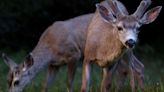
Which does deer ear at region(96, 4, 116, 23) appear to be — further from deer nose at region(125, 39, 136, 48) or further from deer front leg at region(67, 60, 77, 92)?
deer front leg at region(67, 60, 77, 92)

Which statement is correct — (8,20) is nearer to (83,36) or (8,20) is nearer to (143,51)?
(143,51)

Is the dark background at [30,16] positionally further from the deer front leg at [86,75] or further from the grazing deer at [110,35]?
the deer front leg at [86,75]

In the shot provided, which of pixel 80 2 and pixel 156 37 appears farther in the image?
pixel 156 37

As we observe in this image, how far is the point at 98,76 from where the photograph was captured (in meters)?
18.3

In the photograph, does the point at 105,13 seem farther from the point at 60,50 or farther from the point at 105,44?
the point at 60,50

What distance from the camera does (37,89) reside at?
15039mm

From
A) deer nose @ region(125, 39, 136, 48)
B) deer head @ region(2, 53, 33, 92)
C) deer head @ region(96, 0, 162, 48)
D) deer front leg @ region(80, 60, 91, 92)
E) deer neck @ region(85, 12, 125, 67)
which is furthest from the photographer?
deer head @ region(2, 53, 33, 92)

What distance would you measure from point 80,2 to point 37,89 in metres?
7.38

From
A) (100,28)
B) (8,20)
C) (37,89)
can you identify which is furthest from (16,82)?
(8,20)

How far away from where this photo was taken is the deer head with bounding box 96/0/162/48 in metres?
11.3

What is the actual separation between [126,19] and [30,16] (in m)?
11.0

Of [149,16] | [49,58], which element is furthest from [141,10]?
[49,58]

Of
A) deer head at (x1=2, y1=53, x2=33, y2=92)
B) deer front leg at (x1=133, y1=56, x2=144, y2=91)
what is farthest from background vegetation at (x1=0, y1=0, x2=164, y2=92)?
deer head at (x1=2, y1=53, x2=33, y2=92)

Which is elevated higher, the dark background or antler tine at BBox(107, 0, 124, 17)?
antler tine at BBox(107, 0, 124, 17)
